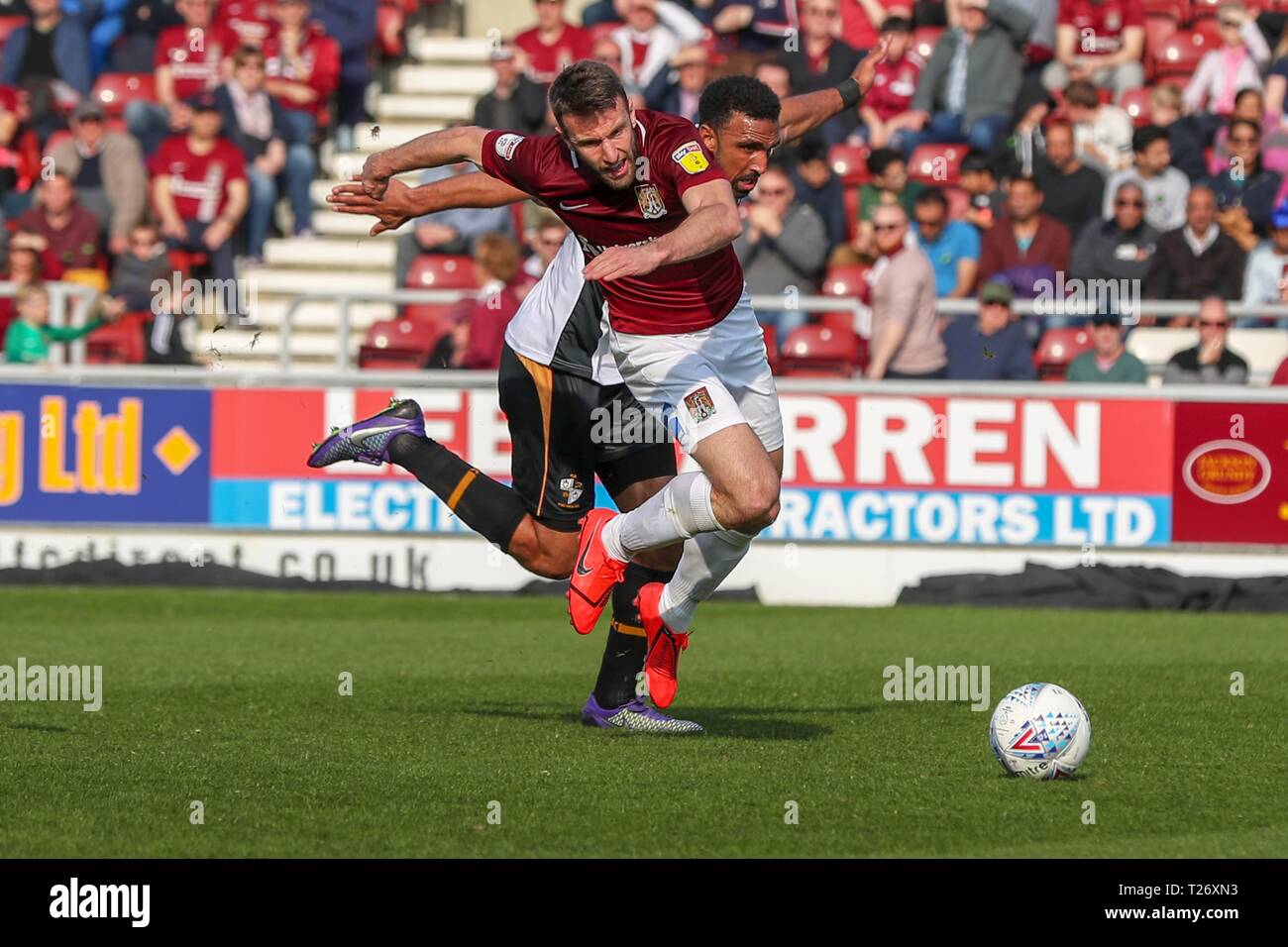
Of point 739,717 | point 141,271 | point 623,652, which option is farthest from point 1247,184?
point 623,652

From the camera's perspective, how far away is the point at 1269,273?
1623 centimetres

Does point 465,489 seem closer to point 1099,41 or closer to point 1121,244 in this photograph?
point 1121,244

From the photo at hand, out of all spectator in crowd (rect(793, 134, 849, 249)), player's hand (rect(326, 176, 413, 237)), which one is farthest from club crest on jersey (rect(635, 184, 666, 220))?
spectator in crowd (rect(793, 134, 849, 249))

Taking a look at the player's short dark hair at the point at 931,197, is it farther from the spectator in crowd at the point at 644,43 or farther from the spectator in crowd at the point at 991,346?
the spectator in crowd at the point at 644,43

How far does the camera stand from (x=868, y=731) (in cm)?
854

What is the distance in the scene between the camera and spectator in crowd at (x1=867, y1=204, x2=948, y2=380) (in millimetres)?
15320

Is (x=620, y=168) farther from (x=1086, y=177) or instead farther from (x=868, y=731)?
(x=1086, y=177)

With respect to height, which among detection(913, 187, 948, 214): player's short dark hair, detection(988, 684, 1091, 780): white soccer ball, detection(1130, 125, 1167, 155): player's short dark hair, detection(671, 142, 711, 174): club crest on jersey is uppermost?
detection(1130, 125, 1167, 155): player's short dark hair

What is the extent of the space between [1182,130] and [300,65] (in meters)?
8.31

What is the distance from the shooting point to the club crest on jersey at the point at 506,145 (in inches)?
324

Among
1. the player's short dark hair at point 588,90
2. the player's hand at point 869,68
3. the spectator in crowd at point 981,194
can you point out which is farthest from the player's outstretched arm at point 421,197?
the spectator in crowd at point 981,194

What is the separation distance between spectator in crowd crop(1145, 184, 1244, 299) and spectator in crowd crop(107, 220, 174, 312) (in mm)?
8231

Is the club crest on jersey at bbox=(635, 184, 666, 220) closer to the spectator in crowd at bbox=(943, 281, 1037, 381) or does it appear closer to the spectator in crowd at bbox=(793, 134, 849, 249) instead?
the spectator in crowd at bbox=(943, 281, 1037, 381)
